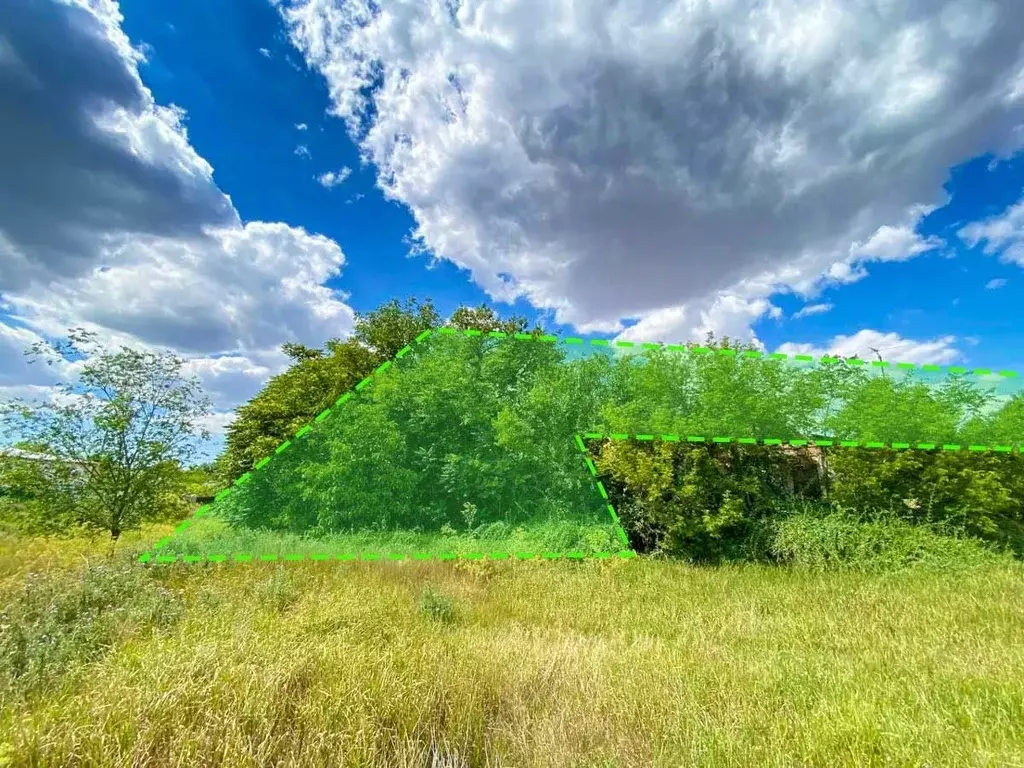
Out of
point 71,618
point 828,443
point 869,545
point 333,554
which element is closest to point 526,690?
point 71,618

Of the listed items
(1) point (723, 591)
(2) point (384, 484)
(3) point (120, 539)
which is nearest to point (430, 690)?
(2) point (384, 484)

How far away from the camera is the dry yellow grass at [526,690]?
10.3 feet

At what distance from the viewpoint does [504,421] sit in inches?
361

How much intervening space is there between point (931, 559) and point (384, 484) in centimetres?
1068

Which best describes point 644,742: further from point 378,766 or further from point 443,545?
point 443,545

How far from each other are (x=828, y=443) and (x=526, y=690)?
10.5 metres

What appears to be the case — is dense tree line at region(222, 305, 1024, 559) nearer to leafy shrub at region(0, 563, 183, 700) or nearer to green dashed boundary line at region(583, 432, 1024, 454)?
green dashed boundary line at region(583, 432, 1024, 454)

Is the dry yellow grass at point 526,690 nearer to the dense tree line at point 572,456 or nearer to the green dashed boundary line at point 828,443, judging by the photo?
the dense tree line at point 572,456

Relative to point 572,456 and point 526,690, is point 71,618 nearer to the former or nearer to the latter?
point 526,690

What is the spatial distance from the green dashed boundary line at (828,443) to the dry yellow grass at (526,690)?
15.4 feet

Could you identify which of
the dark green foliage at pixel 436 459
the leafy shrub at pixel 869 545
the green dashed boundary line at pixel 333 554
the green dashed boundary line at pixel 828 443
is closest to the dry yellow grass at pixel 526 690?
the green dashed boundary line at pixel 333 554

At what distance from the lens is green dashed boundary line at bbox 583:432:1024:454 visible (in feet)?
36.8

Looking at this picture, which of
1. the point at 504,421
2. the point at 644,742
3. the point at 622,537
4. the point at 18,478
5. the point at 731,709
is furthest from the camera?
the point at 622,537

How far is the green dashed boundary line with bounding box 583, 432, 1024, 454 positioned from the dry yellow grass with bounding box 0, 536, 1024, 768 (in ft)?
15.4
